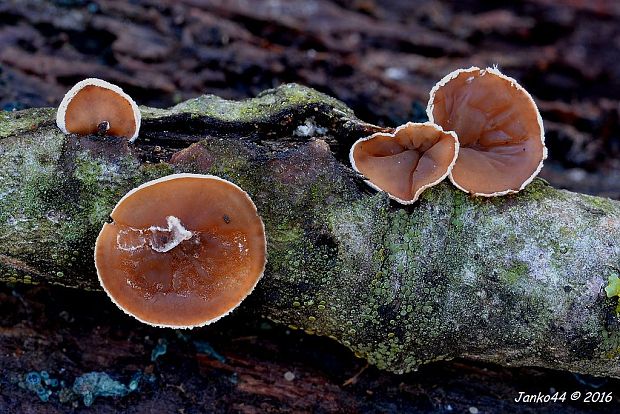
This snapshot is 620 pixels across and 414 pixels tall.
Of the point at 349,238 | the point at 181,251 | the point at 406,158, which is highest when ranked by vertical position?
the point at 406,158

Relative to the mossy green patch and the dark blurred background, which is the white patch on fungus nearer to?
the dark blurred background

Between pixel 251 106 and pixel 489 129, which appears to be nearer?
pixel 489 129

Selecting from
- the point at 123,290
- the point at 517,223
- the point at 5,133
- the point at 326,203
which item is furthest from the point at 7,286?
the point at 517,223

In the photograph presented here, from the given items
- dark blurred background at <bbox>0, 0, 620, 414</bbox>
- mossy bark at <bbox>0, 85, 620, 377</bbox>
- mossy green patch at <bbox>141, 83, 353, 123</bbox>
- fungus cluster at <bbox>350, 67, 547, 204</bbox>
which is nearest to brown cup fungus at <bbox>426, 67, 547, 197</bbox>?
fungus cluster at <bbox>350, 67, 547, 204</bbox>

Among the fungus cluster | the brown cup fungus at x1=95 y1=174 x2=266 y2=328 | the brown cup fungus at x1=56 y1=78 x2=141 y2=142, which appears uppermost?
the fungus cluster

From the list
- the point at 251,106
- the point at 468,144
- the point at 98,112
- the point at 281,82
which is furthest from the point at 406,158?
the point at 281,82

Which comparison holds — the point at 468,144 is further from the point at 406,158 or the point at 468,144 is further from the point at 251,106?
the point at 251,106
